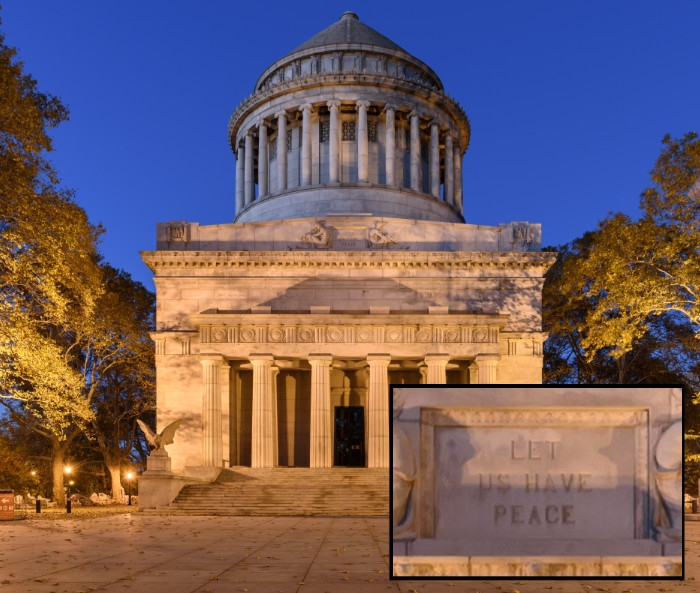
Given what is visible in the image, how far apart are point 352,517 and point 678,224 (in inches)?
691

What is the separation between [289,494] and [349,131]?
3436 cm

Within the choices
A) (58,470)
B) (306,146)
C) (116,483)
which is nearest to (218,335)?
(58,470)

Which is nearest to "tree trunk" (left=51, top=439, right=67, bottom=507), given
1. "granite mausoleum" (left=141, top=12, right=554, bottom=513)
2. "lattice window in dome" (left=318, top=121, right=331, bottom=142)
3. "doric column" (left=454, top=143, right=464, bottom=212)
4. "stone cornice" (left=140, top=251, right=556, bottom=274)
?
"granite mausoleum" (left=141, top=12, right=554, bottom=513)

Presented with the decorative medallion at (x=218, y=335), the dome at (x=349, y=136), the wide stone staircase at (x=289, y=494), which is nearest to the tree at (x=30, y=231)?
the wide stone staircase at (x=289, y=494)

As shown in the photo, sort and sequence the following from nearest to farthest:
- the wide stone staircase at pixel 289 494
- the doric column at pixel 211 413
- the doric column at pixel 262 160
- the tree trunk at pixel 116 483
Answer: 1. the wide stone staircase at pixel 289 494
2. the doric column at pixel 211 413
3. the tree trunk at pixel 116 483
4. the doric column at pixel 262 160

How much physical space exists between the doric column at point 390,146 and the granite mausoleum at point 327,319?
0.14 m

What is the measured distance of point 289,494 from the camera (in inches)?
1140

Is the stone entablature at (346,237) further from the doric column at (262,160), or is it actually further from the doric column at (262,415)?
the doric column at (262,160)

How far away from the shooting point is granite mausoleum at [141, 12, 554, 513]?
33.9 m

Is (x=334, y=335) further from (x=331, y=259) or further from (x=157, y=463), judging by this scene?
(x=157, y=463)

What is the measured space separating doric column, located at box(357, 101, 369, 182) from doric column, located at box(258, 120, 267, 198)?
8454 millimetres

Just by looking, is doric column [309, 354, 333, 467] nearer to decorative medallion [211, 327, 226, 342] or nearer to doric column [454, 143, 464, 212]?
decorative medallion [211, 327, 226, 342]

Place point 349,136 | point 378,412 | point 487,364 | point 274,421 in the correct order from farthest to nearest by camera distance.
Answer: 1. point 349,136
2. point 274,421
3. point 378,412
4. point 487,364

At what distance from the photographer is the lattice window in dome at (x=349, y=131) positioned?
54812 millimetres
